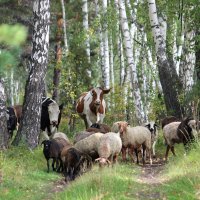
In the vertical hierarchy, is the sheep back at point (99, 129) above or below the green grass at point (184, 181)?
above

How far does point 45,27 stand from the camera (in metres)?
16.9

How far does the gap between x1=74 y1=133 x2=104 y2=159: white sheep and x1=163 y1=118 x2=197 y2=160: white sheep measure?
278cm

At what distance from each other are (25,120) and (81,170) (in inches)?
142

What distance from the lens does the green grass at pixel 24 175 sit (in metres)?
11.9

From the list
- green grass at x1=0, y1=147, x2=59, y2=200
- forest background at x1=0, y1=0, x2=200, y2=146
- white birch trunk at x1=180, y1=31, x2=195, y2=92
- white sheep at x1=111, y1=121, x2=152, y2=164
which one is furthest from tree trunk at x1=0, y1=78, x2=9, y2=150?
white birch trunk at x1=180, y1=31, x2=195, y2=92

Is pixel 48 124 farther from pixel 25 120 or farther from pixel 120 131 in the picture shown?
pixel 120 131

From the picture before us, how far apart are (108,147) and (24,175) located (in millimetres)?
2294

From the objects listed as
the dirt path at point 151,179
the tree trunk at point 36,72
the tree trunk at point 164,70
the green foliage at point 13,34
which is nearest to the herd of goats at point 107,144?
the dirt path at point 151,179

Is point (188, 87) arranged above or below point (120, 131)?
above

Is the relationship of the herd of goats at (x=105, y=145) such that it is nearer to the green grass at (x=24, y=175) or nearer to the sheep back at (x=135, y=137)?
the sheep back at (x=135, y=137)

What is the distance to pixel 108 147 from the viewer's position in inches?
551

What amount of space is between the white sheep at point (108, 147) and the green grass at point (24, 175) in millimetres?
1355

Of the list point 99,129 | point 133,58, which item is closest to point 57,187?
point 99,129

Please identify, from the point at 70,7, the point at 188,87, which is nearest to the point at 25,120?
the point at 188,87
